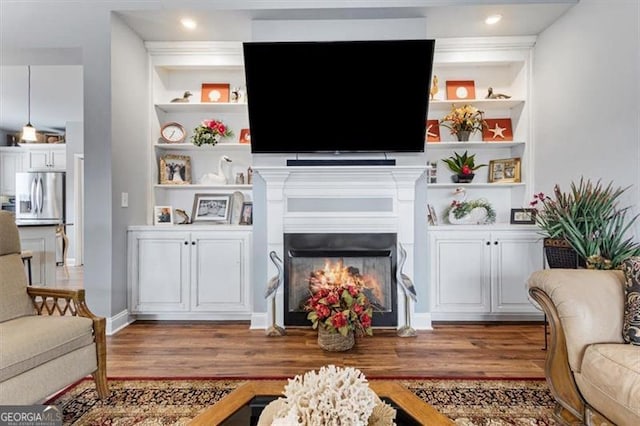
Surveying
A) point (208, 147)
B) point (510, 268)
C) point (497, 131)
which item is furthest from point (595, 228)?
point (208, 147)

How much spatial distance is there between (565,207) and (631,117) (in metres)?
0.72

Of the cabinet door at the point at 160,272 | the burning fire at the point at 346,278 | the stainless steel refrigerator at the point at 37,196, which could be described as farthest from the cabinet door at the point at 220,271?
the stainless steel refrigerator at the point at 37,196

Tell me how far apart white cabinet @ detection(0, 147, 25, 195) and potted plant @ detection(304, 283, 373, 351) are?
782 cm

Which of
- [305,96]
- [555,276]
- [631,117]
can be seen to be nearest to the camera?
[555,276]

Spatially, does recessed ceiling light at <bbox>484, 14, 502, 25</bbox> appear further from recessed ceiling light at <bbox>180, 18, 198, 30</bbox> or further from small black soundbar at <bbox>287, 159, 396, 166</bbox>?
recessed ceiling light at <bbox>180, 18, 198, 30</bbox>

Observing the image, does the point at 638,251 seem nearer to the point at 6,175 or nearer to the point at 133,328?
the point at 133,328

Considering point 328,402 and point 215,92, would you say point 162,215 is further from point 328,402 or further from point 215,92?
point 328,402

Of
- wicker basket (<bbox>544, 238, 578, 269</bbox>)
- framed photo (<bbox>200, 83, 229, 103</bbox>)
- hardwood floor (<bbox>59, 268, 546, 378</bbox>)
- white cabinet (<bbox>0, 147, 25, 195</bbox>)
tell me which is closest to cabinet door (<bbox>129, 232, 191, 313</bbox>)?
hardwood floor (<bbox>59, 268, 546, 378</bbox>)

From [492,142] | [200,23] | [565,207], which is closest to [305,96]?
[200,23]

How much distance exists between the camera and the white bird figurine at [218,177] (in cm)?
360

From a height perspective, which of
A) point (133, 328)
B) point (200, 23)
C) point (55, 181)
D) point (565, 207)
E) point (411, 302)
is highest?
point (200, 23)

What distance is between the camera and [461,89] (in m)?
3.62

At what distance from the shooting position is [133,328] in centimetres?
312

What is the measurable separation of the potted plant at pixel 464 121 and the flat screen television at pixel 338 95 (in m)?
0.64
